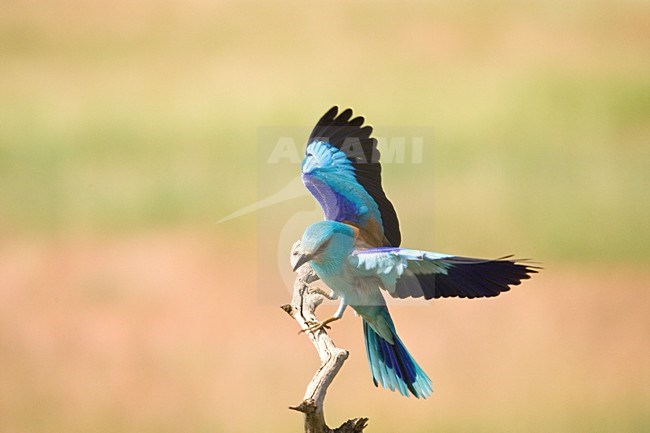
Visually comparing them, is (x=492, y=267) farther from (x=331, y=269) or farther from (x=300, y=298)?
(x=300, y=298)

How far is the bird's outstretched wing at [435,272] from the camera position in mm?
2057

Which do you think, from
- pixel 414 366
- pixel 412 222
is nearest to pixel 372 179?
pixel 412 222

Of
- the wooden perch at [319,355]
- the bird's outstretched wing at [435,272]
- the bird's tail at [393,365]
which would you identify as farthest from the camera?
the bird's tail at [393,365]

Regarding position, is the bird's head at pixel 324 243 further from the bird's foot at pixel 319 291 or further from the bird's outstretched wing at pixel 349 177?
the bird's foot at pixel 319 291

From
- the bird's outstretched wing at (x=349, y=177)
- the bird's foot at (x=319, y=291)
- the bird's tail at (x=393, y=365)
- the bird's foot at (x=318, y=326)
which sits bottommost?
the bird's tail at (x=393, y=365)

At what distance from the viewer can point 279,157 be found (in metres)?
2.54

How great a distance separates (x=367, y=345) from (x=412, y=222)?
37 cm

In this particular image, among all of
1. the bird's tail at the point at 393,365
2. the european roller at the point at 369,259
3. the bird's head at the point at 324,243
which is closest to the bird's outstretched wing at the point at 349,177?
the european roller at the point at 369,259

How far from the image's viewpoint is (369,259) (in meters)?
2.11

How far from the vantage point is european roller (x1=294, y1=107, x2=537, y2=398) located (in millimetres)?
2080

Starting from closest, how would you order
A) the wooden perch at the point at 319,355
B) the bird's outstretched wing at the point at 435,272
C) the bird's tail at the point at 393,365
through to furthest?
1. the bird's outstretched wing at the point at 435,272
2. the wooden perch at the point at 319,355
3. the bird's tail at the point at 393,365

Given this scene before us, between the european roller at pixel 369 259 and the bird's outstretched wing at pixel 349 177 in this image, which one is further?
the bird's outstretched wing at pixel 349 177

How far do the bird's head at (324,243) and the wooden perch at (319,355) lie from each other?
0.04 m

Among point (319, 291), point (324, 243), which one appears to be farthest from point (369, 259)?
point (319, 291)
